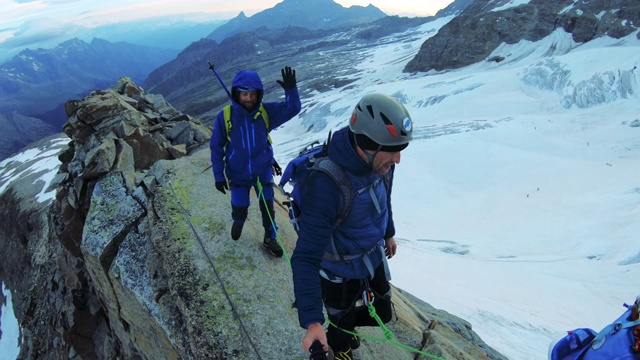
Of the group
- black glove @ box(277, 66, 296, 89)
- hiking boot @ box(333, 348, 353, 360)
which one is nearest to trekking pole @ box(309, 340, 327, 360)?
hiking boot @ box(333, 348, 353, 360)

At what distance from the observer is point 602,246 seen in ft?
55.4

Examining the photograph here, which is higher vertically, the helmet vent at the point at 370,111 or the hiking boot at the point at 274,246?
the helmet vent at the point at 370,111

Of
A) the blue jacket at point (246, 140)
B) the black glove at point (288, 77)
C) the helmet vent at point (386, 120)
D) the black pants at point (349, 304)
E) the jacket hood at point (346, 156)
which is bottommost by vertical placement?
the black pants at point (349, 304)

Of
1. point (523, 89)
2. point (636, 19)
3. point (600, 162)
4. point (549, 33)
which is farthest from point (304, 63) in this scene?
point (600, 162)

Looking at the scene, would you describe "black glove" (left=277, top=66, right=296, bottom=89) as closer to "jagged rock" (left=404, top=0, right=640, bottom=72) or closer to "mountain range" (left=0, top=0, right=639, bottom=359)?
"mountain range" (left=0, top=0, right=639, bottom=359)

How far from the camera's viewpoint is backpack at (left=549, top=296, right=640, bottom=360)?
324 centimetres

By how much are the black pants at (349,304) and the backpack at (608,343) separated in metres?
1.98

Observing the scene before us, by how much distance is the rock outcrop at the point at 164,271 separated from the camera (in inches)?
256

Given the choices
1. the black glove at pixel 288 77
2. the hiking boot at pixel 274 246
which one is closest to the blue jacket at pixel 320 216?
the black glove at pixel 288 77

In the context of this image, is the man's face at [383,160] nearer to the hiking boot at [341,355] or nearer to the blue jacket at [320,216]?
the blue jacket at [320,216]

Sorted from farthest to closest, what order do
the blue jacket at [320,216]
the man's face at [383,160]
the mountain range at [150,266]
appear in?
1. the mountain range at [150,266]
2. the man's face at [383,160]
3. the blue jacket at [320,216]

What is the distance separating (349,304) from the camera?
446 cm

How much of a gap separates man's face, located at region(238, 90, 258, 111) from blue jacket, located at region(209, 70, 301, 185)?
0.07m

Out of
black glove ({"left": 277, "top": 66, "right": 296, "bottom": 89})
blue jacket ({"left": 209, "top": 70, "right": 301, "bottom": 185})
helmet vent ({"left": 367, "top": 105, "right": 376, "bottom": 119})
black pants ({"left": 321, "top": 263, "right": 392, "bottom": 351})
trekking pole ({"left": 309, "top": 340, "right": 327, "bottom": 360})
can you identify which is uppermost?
black glove ({"left": 277, "top": 66, "right": 296, "bottom": 89})
